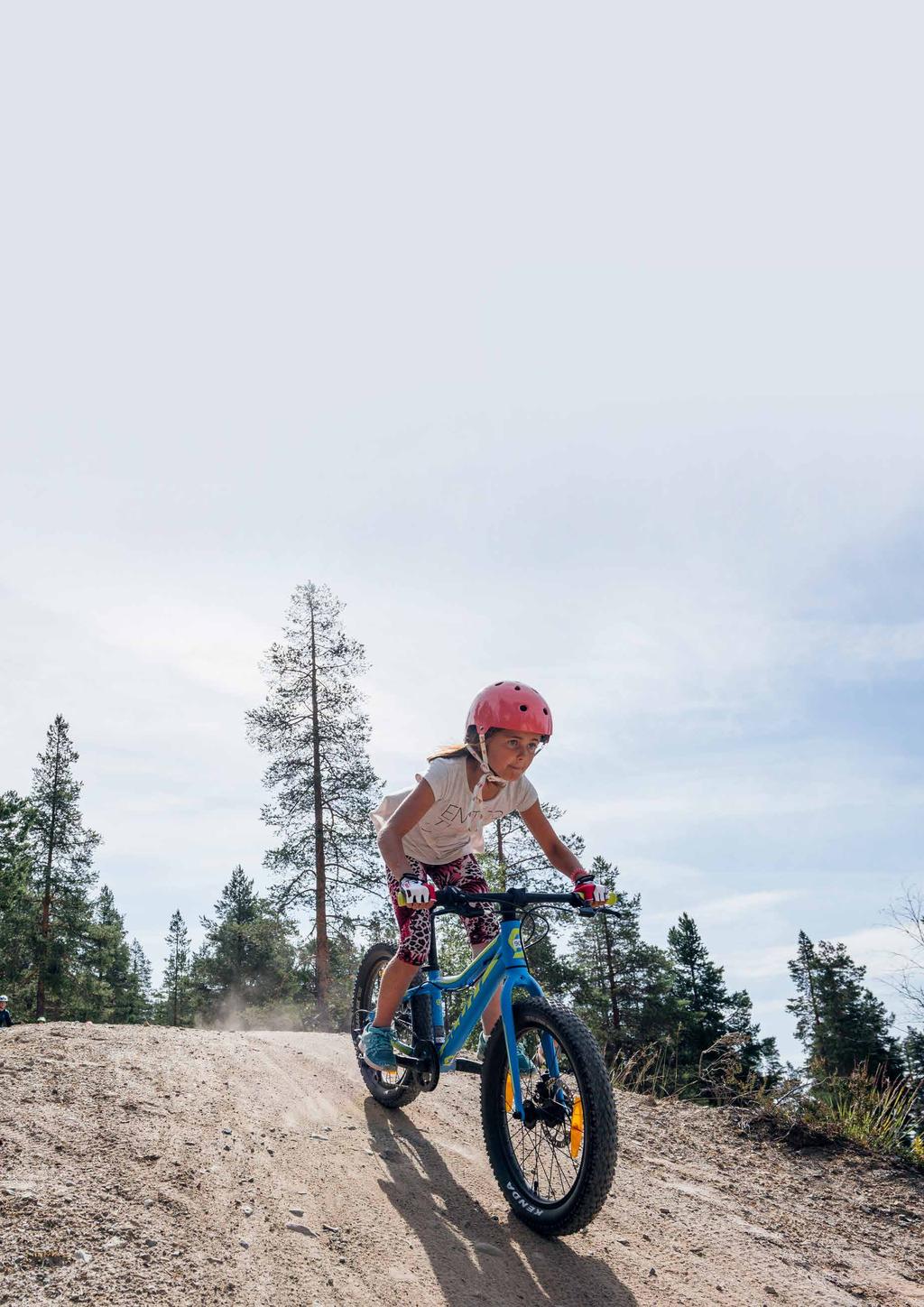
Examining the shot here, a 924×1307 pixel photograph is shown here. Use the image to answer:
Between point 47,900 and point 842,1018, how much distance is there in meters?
35.4

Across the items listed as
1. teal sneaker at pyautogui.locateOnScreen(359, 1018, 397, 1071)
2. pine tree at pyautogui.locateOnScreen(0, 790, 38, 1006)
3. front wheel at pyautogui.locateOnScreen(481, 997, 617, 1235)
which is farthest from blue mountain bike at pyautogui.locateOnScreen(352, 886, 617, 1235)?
pine tree at pyautogui.locateOnScreen(0, 790, 38, 1006)

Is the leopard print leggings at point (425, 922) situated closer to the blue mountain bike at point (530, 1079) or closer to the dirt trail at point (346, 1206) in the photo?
the blue mountain bike at point (530, 1079)

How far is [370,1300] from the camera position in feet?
10.6

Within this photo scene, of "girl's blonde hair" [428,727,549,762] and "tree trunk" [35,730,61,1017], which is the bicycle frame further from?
"tree trunk" [35,730,61,1017]

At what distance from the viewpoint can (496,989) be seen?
171 inches

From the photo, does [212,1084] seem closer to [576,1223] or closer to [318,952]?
[576,1223]

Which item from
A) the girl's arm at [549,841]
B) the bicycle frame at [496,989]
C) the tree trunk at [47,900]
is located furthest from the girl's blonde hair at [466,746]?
the tree trunk at [47,900]

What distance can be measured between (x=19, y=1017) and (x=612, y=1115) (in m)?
38.4

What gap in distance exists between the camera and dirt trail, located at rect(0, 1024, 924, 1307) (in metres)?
3.26

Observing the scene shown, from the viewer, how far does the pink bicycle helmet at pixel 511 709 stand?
445cm

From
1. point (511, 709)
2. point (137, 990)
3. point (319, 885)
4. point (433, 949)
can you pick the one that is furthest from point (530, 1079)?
point (137, 990)

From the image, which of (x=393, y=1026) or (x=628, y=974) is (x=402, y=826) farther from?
(x=628, y=974)

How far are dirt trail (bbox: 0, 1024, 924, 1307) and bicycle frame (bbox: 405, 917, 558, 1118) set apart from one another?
0.67m

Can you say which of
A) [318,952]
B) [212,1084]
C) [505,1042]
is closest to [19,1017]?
[318,952]
